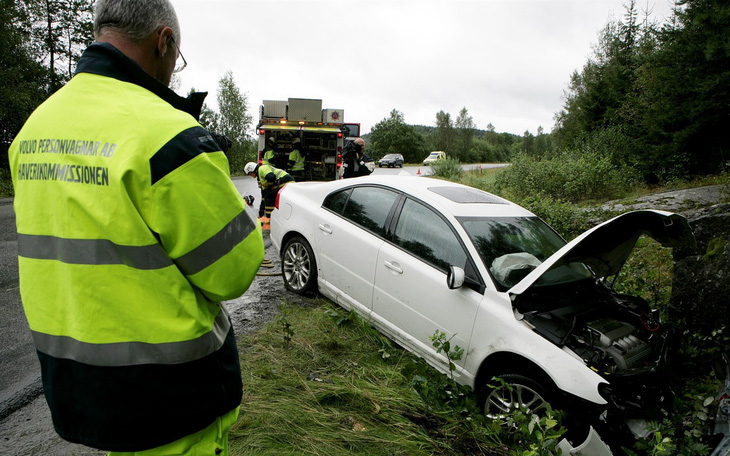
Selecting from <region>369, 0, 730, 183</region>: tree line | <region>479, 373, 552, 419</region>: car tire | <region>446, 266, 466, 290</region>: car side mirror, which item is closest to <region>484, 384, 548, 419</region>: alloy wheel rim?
<region>479, 373, 552, 419</region>: car tire

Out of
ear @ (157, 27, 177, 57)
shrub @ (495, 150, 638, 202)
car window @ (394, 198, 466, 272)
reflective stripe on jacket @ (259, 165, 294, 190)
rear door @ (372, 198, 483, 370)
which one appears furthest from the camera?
shrub @ (495, 150, 638, 202)

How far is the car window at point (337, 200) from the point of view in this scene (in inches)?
181

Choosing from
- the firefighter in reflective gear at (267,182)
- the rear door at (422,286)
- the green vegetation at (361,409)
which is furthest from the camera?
the firefighter in reflective gear at (267,182)

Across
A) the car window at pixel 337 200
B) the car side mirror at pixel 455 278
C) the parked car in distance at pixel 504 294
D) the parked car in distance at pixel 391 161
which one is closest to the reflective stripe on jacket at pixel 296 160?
the car window at pixel 337 200

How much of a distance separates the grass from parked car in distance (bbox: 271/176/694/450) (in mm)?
339

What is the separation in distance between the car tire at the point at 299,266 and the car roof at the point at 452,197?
95cm

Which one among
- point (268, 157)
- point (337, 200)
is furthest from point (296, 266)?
point (268, 157)

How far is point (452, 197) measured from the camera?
3.97 metres

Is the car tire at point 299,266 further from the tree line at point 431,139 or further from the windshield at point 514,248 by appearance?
the tree line at point 431,139

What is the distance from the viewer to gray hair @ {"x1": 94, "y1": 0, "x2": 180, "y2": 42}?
1244 mm

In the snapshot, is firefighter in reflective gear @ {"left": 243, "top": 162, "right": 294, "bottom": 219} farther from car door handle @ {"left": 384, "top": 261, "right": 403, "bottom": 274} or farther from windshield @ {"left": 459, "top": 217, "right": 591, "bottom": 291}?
windshield @ {"left": 459, "top": 217, "right": 591, "bottom": 291}

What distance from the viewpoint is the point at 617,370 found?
263cm

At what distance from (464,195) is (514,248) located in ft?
2.69

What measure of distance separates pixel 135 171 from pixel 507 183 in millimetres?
12840
